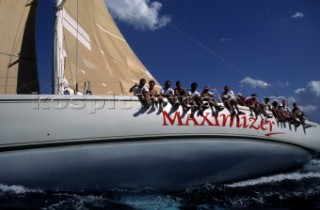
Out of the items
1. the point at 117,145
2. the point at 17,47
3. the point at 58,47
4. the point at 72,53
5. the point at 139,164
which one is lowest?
the point at 139,164

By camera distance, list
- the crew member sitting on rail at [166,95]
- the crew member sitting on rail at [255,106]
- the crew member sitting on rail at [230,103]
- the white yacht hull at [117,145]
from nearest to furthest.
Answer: the white yacht hull at [117,145], the crew member sitting on rail at [166,95], the crew member sitting on rail at [230,103], the crew member sitting on rail at [255,106]

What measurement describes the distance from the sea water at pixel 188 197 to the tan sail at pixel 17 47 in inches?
150

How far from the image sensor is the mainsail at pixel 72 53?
31.6 ft

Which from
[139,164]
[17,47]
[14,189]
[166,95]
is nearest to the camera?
[14,189]

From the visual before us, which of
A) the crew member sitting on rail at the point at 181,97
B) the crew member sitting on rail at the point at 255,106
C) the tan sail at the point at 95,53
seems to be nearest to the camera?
the crew member sitting on rail at the point at 181,97

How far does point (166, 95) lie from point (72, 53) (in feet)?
16.2

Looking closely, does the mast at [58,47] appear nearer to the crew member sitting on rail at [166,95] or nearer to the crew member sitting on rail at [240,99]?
the crew member sitting on rail at [166,95]

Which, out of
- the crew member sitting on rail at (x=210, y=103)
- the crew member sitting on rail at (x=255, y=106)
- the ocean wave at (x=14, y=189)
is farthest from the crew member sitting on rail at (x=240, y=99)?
the ocean wave at (x=14, y=189)

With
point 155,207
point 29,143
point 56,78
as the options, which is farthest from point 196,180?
point 56,78

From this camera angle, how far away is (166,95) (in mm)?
7719

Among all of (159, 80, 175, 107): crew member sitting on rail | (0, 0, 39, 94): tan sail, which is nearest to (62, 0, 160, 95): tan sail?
(0, 0, 39, 94): tan sail

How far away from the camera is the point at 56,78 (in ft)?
28.9

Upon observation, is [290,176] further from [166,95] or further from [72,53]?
[72,53]

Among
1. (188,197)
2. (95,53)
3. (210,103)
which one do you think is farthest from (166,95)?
(95,53)
